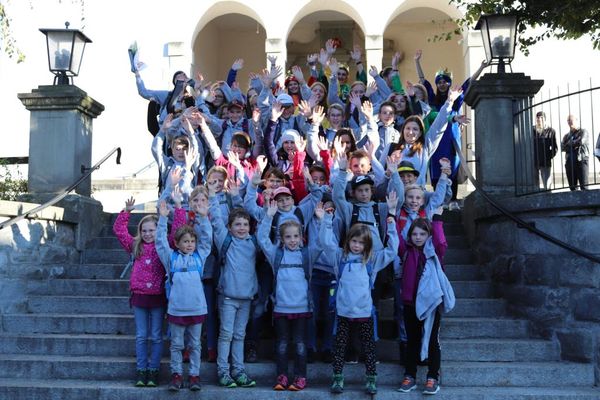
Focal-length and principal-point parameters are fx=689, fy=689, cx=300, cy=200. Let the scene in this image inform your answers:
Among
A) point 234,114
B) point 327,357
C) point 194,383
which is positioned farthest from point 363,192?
point 234,114

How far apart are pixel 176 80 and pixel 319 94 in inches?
69.9

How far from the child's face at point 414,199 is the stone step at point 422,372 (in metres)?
1.34

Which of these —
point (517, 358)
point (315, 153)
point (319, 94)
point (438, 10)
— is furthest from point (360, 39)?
point (517, 358)

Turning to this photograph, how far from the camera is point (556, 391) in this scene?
5.38 metres

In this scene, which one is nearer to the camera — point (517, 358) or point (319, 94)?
point (517, 358)

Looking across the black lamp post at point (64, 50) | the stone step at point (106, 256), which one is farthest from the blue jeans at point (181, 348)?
the black lamp post at point (64, 50)

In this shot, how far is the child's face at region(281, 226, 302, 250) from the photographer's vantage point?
18.1 ft

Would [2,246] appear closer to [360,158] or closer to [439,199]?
[360,158]

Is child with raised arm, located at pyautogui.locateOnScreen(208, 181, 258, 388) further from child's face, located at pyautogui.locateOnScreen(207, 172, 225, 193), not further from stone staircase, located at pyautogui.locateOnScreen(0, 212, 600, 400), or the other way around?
child's face, located at pyautogui.locateOnScreen(207, 172, 225, 193)

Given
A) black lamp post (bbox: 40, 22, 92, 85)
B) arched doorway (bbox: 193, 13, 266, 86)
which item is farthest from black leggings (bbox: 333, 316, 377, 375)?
arched doorway (bbox: 193, 13, 266, 86)

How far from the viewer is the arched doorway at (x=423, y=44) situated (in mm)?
17953

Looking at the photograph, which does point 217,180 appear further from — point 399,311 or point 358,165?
point 399,311

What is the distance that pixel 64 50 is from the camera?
7977 millimetres

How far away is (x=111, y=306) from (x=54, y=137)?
7.86 ft
